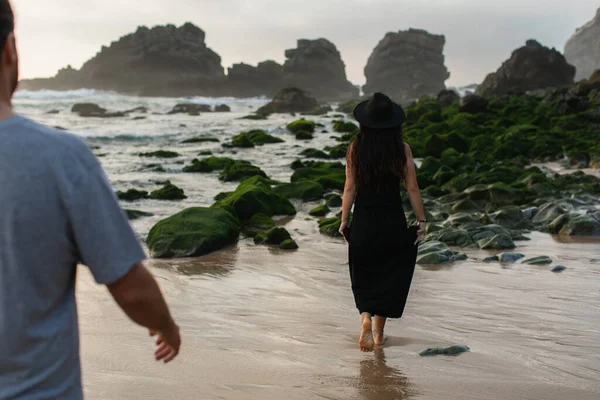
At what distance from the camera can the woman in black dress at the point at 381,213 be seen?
16.3 feet

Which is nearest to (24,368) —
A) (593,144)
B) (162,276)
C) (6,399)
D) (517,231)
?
(6,399)

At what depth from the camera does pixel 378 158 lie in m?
4.94

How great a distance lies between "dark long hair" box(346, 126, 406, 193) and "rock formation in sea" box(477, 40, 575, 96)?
40332 millimetres

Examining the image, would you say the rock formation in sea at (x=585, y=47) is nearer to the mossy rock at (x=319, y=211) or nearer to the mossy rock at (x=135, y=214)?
the mossy rock at (x=319, y=211)

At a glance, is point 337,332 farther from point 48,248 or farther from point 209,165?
point 209,165

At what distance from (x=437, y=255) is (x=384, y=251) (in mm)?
2588

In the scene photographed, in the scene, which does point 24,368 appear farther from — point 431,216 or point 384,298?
point 431,216

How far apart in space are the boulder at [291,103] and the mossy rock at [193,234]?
140 ft

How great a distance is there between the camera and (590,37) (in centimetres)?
17838

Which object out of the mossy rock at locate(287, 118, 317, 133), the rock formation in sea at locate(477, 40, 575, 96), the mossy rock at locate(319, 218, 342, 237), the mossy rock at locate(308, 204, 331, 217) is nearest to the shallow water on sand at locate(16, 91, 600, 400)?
the mossy rock at locate(319, 218, 342, 237)

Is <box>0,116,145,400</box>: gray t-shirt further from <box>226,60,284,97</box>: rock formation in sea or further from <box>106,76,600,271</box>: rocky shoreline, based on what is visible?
<box>226,60,284,97</box>: rock formation in sea

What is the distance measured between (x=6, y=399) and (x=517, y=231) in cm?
817

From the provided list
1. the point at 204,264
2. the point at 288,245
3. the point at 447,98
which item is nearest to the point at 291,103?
the point at 447,98

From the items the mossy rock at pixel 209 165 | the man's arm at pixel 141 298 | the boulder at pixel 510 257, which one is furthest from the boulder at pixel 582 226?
the mossy rock at pixel 209 165
